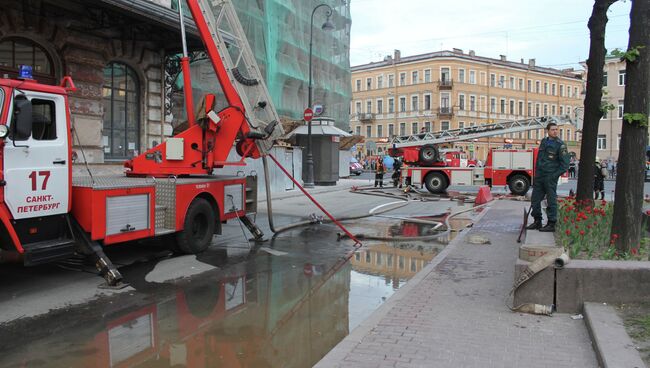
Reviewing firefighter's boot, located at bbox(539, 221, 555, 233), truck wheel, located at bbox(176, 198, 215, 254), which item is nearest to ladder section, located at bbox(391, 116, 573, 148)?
firefighter's boot, located at bbox(539, 221, 555, 233)

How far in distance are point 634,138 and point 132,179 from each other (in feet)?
23.7

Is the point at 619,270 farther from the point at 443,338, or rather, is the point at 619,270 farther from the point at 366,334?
the point at 366,334

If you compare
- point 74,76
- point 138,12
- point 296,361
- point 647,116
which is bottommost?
point 296,361

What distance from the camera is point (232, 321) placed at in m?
5.69

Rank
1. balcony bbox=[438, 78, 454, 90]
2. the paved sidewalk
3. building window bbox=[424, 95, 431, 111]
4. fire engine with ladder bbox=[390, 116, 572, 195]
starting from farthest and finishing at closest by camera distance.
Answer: building window bbox=[424, 95, 431, 111] < balcony bbox=[438, 78, 454, 90] < fire engine with ladder bbox=[390, 116, 572, 195] < the paved sidewalk

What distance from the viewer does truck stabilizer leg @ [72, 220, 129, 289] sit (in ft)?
22.5

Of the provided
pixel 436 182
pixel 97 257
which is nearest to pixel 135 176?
pixel 97 257

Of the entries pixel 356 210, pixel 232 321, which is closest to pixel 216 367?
pixel 232 321

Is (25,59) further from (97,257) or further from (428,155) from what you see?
(428,155)

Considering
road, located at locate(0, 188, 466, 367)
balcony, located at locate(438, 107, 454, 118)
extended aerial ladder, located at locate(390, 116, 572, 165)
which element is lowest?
road, located at locate(0, 188, 466, 367)

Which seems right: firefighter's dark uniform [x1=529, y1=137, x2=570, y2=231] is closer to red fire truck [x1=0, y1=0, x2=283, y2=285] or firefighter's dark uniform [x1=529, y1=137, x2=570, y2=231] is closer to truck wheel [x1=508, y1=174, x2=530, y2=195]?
red fire truck [x1=0, y1=0, x2=283, y2=285]

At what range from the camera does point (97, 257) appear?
6.93 meters

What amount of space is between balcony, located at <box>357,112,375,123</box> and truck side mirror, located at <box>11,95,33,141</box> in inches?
2980

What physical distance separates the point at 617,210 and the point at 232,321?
482cm
